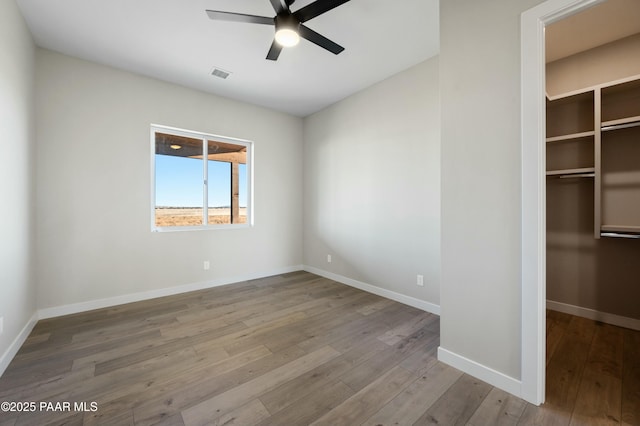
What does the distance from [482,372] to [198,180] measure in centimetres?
390

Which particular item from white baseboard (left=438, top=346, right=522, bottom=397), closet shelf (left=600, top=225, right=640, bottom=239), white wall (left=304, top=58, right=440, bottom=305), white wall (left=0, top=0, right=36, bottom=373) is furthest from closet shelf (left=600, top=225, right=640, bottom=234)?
white wall (left=0, top=0, right=36, bottom=373)

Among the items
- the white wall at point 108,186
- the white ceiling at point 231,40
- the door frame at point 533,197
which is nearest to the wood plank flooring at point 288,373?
the door frame at point 533,197

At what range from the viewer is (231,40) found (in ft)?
8.32

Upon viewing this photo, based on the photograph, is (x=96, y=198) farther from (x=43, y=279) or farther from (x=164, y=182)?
(x=43, y=279)

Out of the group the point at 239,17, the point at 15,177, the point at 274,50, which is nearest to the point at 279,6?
the point at 239,17

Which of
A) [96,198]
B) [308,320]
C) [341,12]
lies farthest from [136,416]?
[341,12]

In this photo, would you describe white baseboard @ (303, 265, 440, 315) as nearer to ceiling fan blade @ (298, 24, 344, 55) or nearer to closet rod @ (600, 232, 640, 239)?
closet rod @ (600, 232, 640, 239)

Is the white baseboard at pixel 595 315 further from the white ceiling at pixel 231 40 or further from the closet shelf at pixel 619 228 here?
the white ceiling at pixel 231 40

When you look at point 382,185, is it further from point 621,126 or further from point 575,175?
point 621,126

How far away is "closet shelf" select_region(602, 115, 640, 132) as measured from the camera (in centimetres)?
219

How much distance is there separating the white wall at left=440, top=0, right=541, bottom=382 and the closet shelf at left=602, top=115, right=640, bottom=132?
1.59m

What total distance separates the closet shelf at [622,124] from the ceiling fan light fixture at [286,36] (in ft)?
9.43

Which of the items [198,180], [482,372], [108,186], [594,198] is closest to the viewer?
[482,372]

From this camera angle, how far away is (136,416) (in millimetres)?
1429
